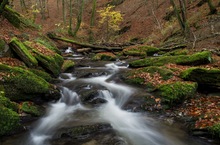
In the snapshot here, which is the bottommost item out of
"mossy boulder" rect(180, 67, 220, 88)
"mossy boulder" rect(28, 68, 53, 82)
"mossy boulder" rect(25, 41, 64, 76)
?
"mossy boulder" rect(180, 67, 220, 88)

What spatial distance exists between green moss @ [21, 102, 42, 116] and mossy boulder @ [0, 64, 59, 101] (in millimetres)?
407

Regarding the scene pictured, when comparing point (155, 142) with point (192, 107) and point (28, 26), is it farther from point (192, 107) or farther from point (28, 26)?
point (28, 26)

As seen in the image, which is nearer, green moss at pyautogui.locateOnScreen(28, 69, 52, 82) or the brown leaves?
the brown leaves

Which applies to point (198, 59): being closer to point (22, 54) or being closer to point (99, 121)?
point (99, 121)

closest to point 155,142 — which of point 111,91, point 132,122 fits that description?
point 132,122

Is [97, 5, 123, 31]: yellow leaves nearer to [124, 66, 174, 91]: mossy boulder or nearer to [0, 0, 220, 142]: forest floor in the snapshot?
[0, 0, 220, 142]: forest floor

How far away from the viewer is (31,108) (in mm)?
7789

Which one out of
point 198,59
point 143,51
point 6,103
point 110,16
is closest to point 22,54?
point 6,103

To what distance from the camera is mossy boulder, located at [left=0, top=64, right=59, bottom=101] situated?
8.02 meters

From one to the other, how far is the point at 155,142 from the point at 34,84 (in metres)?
4.57

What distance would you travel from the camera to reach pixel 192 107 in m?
8.23

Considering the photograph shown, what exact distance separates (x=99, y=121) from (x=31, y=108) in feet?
7.33

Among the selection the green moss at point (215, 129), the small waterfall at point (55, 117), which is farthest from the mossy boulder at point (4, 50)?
the green moss at point (215, 129)

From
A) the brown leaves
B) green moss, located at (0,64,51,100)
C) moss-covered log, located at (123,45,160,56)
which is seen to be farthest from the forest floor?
green moss, located at (0,64,51,100)
